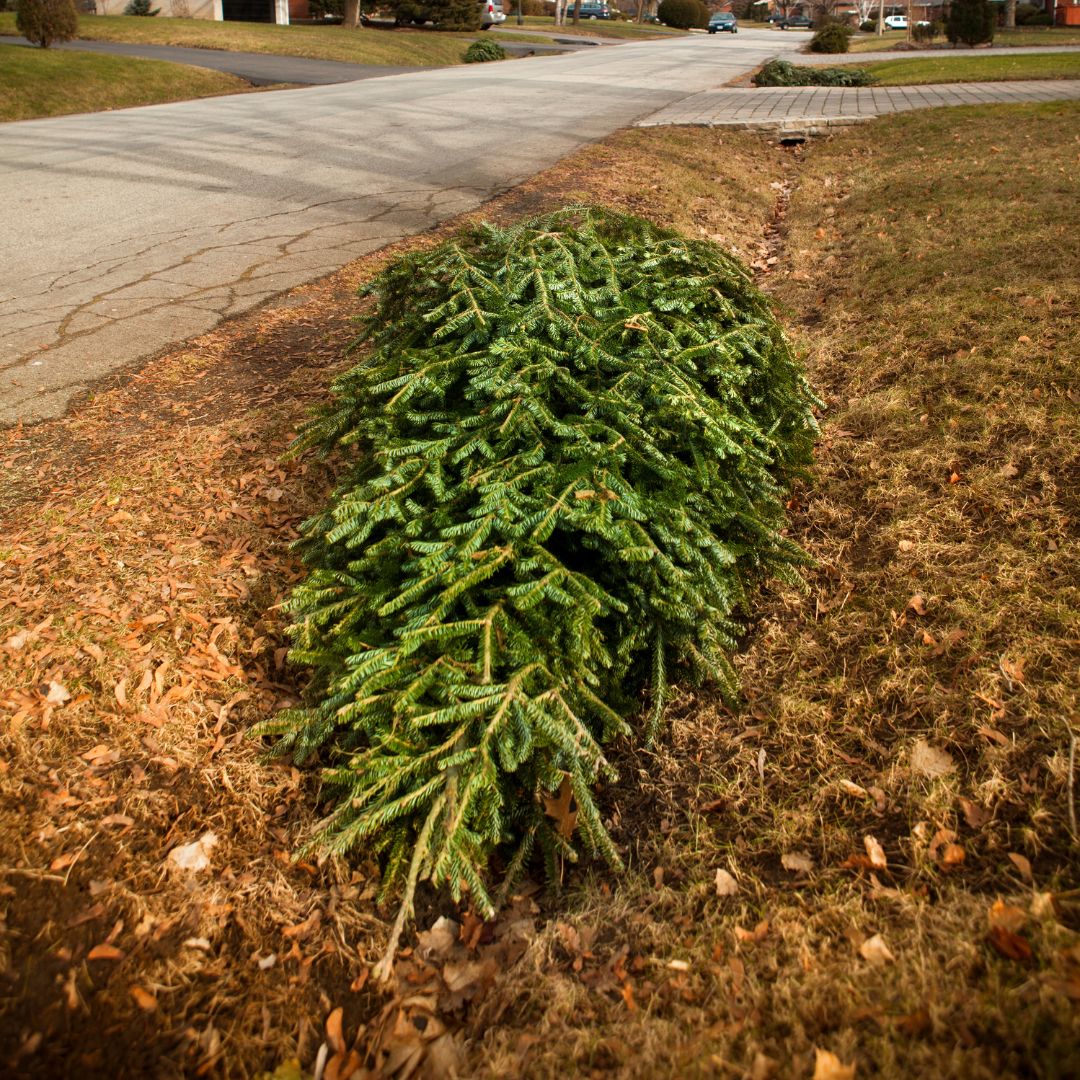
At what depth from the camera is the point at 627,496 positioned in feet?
8.80

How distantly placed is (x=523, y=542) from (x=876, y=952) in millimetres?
1466

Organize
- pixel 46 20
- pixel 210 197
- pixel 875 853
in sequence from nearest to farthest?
1. pixel 875 853
2. pixel 210 197
3. pixel 46 20

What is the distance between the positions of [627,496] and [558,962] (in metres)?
1.42

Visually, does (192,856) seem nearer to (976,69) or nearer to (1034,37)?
(976,69)

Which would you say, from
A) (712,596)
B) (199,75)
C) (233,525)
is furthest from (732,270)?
(199,75)

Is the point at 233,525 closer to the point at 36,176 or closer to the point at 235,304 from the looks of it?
the point at 235,304

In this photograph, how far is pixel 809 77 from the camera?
1658 cm

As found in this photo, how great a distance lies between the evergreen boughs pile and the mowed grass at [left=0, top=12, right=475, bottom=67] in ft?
77.0

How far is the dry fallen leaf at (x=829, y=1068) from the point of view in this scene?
68.8 inches

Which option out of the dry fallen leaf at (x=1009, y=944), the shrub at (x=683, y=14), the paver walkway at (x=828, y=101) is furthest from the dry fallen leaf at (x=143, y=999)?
the shrub at (x=683, y=14)

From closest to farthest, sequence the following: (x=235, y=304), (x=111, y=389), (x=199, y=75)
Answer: (x=111, y=389)
(x=235, y=304)
(x=199, y=75)

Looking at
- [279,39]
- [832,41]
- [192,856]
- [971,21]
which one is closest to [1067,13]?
[971,21]

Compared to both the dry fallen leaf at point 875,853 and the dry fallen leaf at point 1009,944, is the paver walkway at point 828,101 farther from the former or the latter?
the dry fallen leaf at point 1009,944

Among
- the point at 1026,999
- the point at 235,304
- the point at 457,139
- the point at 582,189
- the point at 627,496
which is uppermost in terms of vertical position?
the point at 457,139
